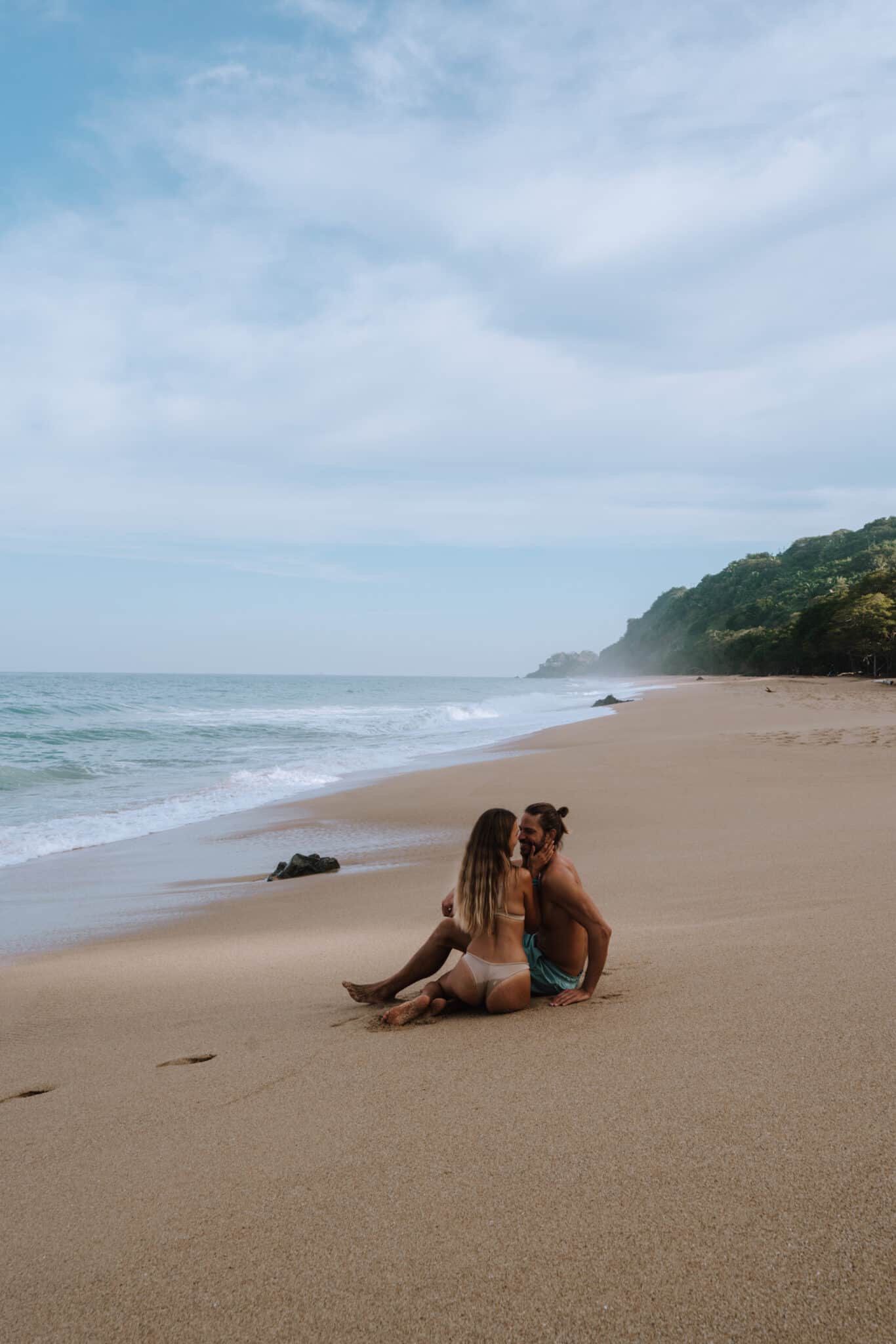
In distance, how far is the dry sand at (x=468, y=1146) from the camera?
185 centimetres

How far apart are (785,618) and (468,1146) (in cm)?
9153

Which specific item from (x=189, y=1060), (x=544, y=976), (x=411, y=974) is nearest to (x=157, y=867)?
(x=411, y=974)

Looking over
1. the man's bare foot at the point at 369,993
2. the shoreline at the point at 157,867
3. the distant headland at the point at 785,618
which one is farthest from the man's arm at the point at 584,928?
the distant headland at the point at 785,618

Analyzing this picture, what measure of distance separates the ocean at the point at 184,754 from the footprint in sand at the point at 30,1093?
7.55 m

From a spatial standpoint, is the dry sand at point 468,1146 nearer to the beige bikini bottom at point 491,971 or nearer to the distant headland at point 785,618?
the beige bikini bottom at point 491,971

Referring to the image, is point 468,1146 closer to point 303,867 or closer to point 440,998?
point 440,998

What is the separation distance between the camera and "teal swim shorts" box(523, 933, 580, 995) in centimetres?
409

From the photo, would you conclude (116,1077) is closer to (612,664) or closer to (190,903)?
(190,903)

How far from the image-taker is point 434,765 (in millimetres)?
18422

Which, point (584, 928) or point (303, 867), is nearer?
point (584, 928)

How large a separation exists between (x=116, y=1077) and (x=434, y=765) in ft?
49.0

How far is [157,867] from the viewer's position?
9680mm

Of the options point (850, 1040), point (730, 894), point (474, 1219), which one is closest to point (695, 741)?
point (730, 894)

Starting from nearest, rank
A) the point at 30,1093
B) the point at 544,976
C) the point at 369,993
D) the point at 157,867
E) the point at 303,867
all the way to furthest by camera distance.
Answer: the point at 30,1093, the point at 544,976, the point at 369,993, the point at 303,867, the point at 157,867
